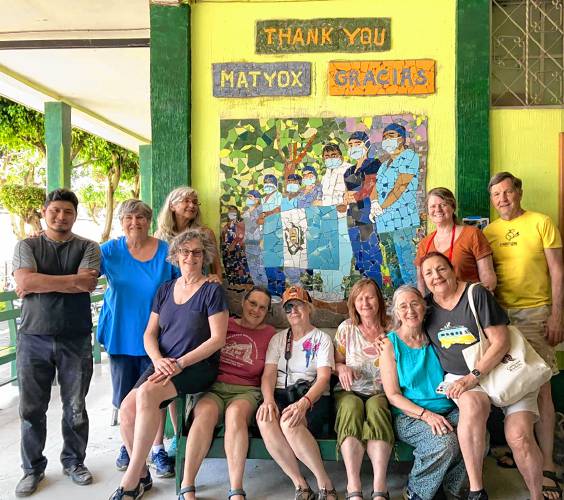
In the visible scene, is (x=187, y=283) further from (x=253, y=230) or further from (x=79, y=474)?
(x=79, y=474)

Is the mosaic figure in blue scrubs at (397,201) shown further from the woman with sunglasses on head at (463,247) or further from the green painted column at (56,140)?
the green painted column at (56,140)

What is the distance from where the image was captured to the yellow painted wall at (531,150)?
3.79m

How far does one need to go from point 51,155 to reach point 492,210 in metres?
6.54

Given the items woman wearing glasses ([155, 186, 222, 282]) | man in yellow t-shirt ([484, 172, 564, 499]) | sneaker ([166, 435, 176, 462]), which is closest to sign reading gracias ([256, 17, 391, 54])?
woman wearing glasses ([155, 186, 222, 282])

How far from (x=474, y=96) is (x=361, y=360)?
6.45ft

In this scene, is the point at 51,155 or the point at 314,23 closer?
the point at 314,23

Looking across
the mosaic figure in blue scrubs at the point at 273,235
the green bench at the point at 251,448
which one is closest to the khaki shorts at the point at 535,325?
the green bench at the point at 251,448

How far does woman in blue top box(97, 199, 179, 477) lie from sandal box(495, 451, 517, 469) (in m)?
1.99

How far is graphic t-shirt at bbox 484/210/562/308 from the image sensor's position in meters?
3.26

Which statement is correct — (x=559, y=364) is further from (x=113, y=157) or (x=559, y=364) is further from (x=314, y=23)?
(x=113, y=157)

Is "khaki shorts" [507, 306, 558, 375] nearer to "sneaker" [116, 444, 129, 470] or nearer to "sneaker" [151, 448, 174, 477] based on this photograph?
"sneaker" [151, 448, 174, 477]

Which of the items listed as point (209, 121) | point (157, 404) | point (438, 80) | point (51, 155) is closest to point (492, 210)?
point (438, 80)

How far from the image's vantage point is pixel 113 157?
1414 centimetres

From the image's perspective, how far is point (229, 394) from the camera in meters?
3.13
